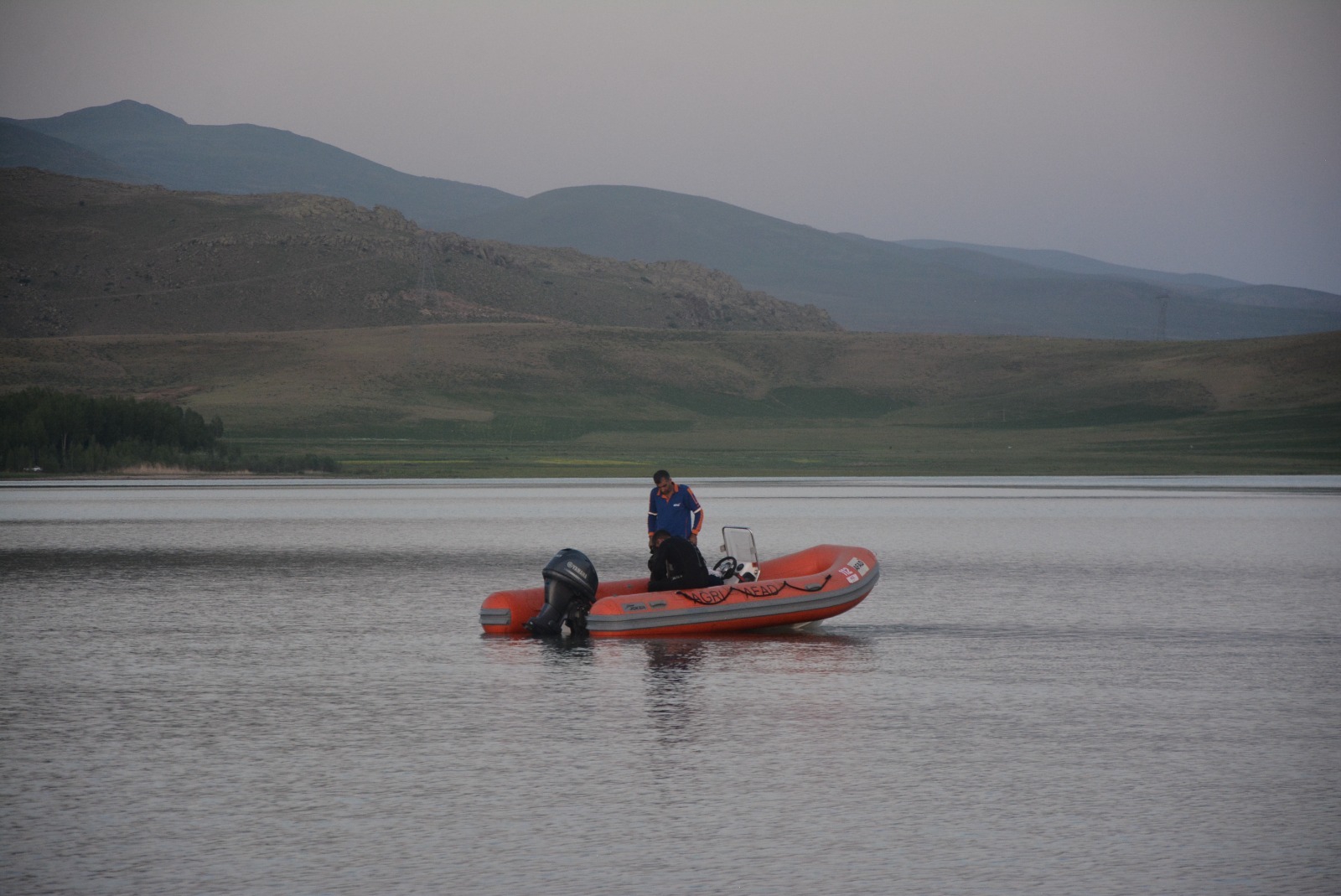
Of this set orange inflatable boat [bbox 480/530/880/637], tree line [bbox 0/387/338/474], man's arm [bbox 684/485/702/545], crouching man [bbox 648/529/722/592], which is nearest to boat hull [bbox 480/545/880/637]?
orange inflatable boat [bbox 480/530/880/637]

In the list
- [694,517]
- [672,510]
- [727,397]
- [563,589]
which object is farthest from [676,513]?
[727,397]

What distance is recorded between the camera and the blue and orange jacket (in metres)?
22.7

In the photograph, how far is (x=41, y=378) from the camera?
441 ft

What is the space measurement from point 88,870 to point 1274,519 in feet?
146

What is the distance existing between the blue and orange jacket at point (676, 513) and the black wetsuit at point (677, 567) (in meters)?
0.35

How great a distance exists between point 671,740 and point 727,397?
474 feet

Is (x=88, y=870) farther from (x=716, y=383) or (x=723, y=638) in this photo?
(x=716, y=383)

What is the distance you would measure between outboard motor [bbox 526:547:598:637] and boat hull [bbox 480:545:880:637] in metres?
0.29

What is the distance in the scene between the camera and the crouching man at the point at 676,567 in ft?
72.3

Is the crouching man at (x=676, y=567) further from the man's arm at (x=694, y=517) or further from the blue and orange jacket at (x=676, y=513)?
the man's arm at (x=694, y=517)

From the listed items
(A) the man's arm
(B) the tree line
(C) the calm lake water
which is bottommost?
(C) the calm lake water

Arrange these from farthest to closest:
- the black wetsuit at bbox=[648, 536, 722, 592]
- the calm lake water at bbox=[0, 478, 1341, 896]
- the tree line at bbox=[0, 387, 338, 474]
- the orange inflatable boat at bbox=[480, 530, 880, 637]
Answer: the tree line at bbox=[0, 387, 338, 474] < the black wetsuit at bbox=[648, 536, 722, 592] < the orange inflatable boat at bbox=[480, 530, 880, 637] < the calm lake water at bbox=[0, 478, 1341, 896]

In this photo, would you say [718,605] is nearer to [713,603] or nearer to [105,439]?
[713,603]

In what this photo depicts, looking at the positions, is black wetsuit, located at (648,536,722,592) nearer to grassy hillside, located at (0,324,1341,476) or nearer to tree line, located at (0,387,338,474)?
grassy hillside, located at (0,324,1341,476)
